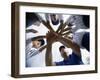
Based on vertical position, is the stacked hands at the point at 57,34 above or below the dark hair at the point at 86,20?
below

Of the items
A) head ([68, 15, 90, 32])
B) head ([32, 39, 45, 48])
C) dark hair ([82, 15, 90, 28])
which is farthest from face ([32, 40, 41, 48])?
dark hair ([82, 15, 90, 28])

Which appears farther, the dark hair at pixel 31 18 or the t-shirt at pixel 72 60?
the t-shirt at pixel 72 60

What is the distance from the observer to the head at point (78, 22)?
74.0 inches

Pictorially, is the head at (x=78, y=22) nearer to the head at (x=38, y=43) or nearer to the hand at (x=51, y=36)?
the hand at (x=51, y=36)

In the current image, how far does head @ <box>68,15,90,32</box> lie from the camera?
74.0 inches

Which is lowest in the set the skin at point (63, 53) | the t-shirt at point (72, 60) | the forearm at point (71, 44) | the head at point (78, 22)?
the t-shirt at point (72, 60)

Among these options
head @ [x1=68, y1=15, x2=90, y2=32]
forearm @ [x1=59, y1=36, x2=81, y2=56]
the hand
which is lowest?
forearm @ [x1=59, y1=36, x2=81, y2=56]

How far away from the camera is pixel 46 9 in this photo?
1786 millimetres

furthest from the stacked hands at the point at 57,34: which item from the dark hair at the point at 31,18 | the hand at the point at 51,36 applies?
the dark hair at the point at 31,18

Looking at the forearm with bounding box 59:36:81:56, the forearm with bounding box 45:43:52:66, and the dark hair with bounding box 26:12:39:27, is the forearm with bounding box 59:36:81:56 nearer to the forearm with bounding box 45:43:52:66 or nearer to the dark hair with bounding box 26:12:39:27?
the forearm with bounding box 45:43:52:66

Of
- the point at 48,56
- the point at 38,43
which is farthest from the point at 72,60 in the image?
the point at 38,43

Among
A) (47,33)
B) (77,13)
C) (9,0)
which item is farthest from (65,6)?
(9,0)

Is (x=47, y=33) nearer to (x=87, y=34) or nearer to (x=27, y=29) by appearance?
(x=27, y=29)

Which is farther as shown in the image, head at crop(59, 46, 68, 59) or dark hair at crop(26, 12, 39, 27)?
head at crop(59, 46, 68, 59)
